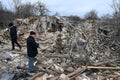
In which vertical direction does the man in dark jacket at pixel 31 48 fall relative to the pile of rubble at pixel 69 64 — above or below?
above

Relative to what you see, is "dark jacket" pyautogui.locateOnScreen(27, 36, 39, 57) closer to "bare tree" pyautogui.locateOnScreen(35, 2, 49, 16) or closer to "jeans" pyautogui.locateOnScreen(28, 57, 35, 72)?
"jeans" pyautogui.locateOnScreen(28, 57, 35, 72)

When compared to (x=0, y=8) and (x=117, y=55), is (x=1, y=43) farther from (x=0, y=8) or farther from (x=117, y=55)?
(x=0, y=8)

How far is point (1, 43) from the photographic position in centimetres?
2009

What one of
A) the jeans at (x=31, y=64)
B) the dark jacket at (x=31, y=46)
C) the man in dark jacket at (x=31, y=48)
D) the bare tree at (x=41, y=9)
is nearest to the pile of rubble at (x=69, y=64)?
the jeans at (x=31, y=64)

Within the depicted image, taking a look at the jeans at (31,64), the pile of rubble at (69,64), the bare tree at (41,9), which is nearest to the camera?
the pile of rubble at (69,64)

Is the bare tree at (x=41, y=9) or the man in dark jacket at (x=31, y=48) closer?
the man in dark jacket at (x=31, y=48)

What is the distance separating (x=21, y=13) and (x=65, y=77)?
3941 cm

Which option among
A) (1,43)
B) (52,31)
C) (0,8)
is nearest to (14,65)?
(1,43)

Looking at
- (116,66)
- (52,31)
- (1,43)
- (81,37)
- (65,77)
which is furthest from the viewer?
(52,31)

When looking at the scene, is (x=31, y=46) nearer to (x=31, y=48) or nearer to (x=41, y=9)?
(x=31, y=48)

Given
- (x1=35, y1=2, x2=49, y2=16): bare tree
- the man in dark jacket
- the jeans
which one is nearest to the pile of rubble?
the jeans

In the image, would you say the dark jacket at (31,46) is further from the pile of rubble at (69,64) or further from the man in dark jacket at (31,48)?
the pile of rubble at (69,64)

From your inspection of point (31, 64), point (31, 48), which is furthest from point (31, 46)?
point (31, 64)

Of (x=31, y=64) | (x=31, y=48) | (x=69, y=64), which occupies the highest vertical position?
(x=31, y=48)
